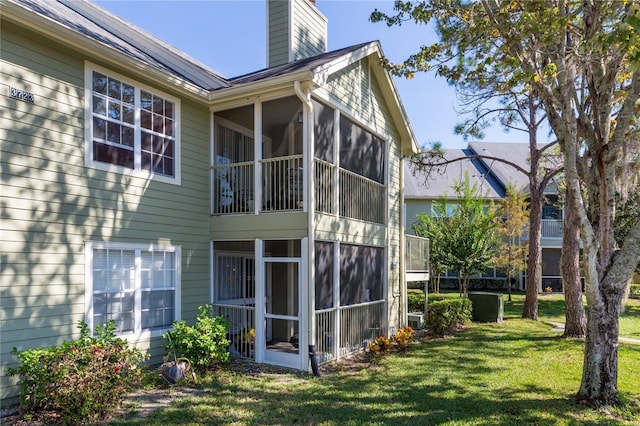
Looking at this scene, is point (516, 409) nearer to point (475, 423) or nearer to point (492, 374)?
point (475, 423)

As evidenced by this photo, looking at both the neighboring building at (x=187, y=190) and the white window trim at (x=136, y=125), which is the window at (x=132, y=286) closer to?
the neighboring building at (x=187, y=190)

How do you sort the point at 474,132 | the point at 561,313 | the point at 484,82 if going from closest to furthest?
the point at 484,82 → the point at 474,132 → the point at 561,313

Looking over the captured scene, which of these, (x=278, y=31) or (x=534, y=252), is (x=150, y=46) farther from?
(x=534, y=252)

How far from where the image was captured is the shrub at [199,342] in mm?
7312

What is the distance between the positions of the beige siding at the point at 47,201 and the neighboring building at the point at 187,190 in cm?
2

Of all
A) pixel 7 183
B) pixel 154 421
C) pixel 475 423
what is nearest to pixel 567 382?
pixel 475 423

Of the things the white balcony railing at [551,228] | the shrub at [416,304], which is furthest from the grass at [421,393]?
the white balcony railing at [551,228]

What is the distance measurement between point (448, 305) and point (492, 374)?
440 cm

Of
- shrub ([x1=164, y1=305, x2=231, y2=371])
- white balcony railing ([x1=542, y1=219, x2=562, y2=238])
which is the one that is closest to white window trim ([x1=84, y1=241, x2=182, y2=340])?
shrub ([x1=164, y1=305, x2=231, y2=371])

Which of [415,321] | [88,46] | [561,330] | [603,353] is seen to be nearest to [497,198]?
[561,330]

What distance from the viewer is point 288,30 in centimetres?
1149

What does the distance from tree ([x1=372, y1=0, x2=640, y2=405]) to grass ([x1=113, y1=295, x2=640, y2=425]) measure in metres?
0.92

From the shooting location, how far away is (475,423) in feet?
18.7

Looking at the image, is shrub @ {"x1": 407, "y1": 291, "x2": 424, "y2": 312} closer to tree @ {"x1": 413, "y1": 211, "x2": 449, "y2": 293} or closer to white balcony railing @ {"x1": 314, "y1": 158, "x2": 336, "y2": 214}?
tree @ {"x1": 413, "y1": 211, "x2": 449, "y2": 293}
